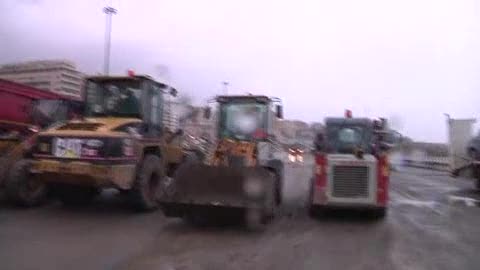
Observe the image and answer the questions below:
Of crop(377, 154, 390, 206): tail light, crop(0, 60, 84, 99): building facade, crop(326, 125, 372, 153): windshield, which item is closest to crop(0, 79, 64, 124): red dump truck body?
crop(326, 125, 372, 153): windshield

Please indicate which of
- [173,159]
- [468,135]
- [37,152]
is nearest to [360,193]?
[173,159]

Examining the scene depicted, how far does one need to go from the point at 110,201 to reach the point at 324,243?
6289mm

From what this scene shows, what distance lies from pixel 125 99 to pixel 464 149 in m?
13.6

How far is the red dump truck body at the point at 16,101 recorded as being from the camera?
43.6 ft

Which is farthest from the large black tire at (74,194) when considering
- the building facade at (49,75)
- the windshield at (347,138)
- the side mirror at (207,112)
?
the building facade at (49,75)

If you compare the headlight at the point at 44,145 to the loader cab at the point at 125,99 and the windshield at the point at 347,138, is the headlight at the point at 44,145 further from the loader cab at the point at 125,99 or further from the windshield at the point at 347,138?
the windshield at the point at 347,138

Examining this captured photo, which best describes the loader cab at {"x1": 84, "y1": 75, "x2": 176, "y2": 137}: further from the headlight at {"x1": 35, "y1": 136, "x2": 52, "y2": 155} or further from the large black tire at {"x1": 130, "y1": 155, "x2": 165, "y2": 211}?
the headlight at {"x1": 35, "y1": 136, "x2": 52, "y2": 155}

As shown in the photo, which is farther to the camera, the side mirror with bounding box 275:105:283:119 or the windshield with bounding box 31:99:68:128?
the windshield with bounding box 31:99:68:128

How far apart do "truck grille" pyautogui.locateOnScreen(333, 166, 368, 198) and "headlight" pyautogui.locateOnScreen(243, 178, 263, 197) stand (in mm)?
2461

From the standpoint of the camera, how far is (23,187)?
11.5 m

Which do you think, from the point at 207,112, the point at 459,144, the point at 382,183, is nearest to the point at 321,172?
the point at 382,183

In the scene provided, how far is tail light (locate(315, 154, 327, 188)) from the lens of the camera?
11.7 meters

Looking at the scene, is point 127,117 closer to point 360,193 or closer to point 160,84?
point 160,84

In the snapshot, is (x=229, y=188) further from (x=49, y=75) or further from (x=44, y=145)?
(x=49, y=75)
